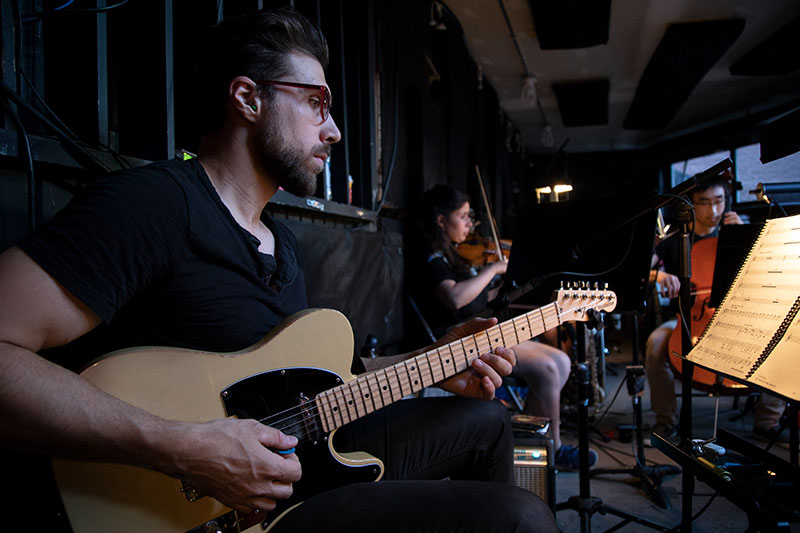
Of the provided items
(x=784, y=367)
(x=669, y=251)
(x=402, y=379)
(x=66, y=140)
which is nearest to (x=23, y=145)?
(x=66, y=140)

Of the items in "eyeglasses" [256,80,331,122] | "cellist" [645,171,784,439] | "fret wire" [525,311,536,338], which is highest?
"eyeglasses" [256,80,331,122]

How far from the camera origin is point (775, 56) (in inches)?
221

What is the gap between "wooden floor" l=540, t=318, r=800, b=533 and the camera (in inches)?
82.4

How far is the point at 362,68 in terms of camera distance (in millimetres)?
2961

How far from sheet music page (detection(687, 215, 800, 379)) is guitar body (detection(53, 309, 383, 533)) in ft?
3.12

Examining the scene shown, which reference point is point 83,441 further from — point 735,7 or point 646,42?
point 646,42

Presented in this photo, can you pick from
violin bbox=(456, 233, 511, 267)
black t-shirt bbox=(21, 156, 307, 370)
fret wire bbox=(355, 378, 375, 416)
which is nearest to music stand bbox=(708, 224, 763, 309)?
fret wire bbox=(355, 378, 375, 416)

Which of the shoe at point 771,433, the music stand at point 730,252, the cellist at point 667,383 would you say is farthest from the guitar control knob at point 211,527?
the shoe at point 771,433

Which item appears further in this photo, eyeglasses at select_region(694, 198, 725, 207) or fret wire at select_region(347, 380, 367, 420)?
eyeglasses at select_region(694, 198, 725, 207)

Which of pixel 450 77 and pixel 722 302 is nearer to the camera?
pixel 722 302

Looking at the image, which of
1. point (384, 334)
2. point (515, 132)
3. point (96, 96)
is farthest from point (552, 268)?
point (515, 132)

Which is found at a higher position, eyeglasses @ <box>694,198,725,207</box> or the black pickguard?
eyeglasses @ <box>694,198,725,207</box>

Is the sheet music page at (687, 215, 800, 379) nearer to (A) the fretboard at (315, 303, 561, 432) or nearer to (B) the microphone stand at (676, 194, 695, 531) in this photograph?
(B) the microphone stand at (676, 194, 695, 531)

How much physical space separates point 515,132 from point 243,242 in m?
9.07
